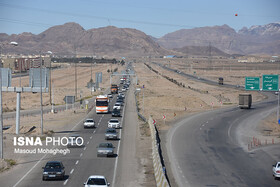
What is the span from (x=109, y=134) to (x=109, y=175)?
15.5 meters

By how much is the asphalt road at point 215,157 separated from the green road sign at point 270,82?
893 cm

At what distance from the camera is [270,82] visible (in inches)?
2665

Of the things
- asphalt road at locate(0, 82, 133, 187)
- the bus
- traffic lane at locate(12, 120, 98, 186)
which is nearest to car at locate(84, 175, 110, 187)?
asphalt road at locate(0, 82, 133, 187)

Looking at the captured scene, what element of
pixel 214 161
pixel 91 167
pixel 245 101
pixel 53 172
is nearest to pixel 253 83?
pixel 245 101

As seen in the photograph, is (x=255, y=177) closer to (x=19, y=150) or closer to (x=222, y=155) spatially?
(x=222, y=155)

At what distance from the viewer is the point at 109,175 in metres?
28.3

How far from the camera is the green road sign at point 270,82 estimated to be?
2653 inches

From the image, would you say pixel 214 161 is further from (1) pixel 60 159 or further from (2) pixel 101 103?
(2) pixel 101 103

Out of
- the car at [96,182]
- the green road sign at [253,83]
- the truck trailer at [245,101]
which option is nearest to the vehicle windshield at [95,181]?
the car at [96,182]

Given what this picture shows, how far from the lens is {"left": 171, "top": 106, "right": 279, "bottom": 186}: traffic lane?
29047mm

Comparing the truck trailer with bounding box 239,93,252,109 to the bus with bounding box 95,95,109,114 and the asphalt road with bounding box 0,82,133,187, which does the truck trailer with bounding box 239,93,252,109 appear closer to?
the bus with bounding box 95,95,109,114

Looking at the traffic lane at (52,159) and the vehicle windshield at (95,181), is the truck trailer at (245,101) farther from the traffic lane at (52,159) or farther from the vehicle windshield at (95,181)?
the vehicle windshield at (95,181)

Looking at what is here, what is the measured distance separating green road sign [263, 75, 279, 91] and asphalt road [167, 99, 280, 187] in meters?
8.93

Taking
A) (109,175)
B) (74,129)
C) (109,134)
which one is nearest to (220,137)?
(109,134)
